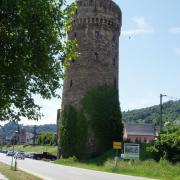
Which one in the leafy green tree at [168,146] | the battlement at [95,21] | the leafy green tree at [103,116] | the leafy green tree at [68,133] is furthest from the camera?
the battlement at [95,21]

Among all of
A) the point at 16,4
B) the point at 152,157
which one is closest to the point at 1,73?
the point at 16,4

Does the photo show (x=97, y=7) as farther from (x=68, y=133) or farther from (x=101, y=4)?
(x=68, y=133)

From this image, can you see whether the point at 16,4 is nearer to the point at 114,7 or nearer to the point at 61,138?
the point at 61,138

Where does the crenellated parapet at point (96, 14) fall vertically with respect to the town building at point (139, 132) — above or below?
above

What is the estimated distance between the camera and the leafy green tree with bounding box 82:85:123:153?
170 feet

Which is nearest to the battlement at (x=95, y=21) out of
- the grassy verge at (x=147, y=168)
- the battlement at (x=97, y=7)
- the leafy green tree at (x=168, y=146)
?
the battlement at (x=97, y=7)

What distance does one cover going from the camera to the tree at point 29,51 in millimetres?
15727

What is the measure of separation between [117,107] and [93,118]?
143 inches

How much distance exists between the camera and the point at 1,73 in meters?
16.4

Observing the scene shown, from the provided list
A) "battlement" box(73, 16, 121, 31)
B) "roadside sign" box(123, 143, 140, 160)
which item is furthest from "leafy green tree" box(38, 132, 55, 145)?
"roadside sign" box(123, 143, 140, 160)

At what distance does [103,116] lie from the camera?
2039 inches

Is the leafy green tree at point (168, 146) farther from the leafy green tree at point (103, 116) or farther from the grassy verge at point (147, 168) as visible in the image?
the leafy green tree at point (103, 116)

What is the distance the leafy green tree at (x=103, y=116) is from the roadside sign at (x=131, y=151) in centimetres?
984

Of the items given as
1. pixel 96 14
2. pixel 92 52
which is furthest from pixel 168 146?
pixel 96 14
